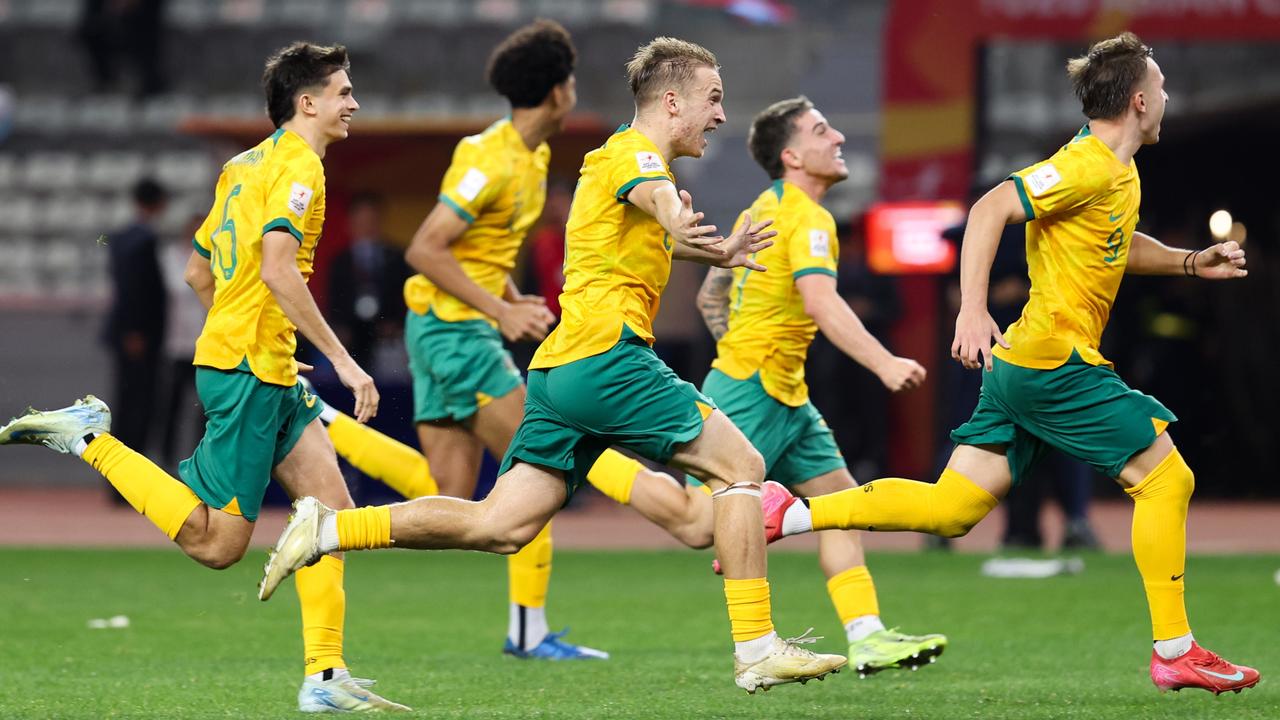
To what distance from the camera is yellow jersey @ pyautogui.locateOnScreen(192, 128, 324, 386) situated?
6465mm

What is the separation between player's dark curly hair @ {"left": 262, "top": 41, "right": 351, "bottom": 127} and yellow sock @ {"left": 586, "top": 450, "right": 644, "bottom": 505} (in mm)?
1926

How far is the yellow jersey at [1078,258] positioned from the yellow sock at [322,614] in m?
2.36

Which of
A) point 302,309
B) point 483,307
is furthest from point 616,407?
point 483,307

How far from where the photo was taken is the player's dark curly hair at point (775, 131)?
7805 mm

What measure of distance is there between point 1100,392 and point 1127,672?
4.87 ft

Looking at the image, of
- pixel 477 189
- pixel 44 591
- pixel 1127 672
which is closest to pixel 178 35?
pixel 44 591

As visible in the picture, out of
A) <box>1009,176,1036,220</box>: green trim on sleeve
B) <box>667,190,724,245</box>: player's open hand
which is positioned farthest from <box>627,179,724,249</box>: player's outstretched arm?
<box>1009,176,1036,220</box>: green trim on sleeve

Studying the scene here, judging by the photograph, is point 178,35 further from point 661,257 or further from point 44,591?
point 661,257

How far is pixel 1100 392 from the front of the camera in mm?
6566

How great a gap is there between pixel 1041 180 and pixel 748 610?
171cm

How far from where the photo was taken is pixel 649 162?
609 centimetres

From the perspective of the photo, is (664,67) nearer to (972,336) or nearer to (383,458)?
(972,336)

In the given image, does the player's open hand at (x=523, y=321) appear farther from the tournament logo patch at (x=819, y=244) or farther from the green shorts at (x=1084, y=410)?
the green shorts at (x=1084, y=410)

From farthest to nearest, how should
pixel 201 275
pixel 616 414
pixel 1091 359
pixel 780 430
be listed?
pixel 780 430 < pixel 201 275 < pixel 1091 359 < pixel 616 414
